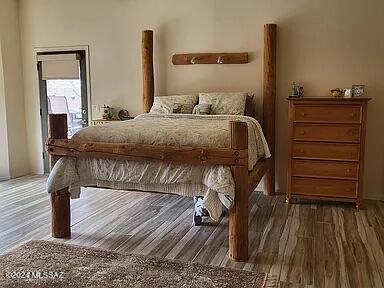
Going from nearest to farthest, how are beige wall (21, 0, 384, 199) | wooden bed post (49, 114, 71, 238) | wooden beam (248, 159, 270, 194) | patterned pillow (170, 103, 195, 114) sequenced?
1. wooden beam (248, 159, 270, 194)
2. wooden bed post (49, 114, 71, 238)
3. beige wall (21, 0, 384, 199)
4. patterned pillow (170, 103, 195, 114)

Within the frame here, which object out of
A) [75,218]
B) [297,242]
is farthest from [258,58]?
[75,218]

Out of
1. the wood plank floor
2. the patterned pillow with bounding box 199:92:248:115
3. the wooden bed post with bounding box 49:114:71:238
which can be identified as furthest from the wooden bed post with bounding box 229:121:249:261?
the patterned pillow with bounding box 199:92:248:115

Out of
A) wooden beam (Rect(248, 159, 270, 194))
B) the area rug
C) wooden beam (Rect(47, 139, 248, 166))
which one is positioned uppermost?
wooden beam (Rect(47, 139, 248, 166))

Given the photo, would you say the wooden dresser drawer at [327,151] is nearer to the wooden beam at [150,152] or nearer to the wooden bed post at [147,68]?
the wooden beam at [150,152]

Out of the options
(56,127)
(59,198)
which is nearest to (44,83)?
(56,127)

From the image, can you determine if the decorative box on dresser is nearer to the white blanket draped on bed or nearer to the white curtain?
the white blanket draped on bed

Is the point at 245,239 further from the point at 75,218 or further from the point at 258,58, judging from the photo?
the point at 258,58

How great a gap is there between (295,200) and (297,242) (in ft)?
4.39

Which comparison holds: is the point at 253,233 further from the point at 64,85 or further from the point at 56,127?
the point at 64,85

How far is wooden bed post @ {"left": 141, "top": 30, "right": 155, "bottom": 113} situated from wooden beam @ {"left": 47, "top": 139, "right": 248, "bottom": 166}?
2.11 m

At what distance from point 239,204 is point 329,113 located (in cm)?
191

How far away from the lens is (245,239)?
296 cm

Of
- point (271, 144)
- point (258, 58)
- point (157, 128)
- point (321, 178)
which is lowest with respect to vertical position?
point (321, 178)

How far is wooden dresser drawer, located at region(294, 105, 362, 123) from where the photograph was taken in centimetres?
415
